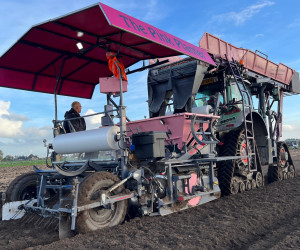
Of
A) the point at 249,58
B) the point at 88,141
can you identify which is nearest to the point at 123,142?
the point at 88,141

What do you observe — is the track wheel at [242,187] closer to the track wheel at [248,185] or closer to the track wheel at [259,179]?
the track wheel at [248,185]

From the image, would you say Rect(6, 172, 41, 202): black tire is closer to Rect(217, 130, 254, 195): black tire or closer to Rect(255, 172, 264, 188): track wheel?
Rect(217, 130, 254, 195): black tire

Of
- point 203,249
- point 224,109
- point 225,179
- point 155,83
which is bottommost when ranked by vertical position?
point 203,249

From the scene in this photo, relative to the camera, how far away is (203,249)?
366 centimetres

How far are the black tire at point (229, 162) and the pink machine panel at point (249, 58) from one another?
2067 mm

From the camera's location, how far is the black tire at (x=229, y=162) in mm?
7242

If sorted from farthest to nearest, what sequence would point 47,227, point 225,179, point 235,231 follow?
point 225,179 < point 47,227 < point 235,231

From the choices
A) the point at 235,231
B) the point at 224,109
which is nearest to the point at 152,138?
the point at 235,231

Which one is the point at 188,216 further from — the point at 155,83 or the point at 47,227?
the point at 155,83

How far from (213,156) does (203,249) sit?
2.93 meters

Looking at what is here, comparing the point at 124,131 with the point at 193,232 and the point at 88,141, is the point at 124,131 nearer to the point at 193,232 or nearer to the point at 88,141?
the point at 88,141

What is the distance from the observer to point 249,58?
924cm

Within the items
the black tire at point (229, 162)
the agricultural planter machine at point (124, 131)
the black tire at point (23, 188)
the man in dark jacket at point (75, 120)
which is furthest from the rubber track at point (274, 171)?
the black tire at point (23, 188)

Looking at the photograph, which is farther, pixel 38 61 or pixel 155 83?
pixel 155 83
